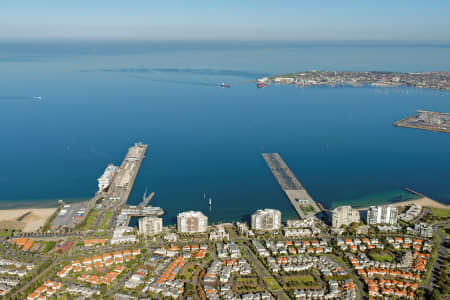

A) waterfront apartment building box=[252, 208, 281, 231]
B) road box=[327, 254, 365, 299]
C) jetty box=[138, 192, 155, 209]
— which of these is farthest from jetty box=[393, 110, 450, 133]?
jetty box=[138, 192, 155, 209]

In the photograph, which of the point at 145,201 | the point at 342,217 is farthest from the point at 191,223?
the point at 342,217

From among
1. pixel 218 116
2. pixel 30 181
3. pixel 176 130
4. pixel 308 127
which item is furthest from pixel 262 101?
pixel 30 181

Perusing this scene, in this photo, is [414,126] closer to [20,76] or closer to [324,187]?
[324,187]

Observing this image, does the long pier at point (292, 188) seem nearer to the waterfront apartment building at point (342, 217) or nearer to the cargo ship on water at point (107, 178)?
the waterfront apartment building at point (342, 217)

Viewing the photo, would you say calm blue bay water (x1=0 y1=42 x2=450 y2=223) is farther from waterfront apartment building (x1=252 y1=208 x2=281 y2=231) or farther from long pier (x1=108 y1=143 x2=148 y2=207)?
waterfront apartment building (x1=252 y1=208 x2=281 y2=231)

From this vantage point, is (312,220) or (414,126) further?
(414,126)

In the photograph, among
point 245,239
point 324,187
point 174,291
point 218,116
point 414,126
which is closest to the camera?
point 174,291

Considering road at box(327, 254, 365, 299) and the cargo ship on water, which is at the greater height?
the cargo ship on water
